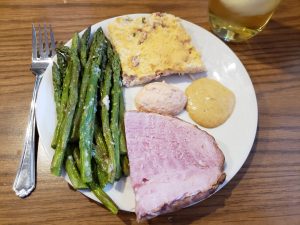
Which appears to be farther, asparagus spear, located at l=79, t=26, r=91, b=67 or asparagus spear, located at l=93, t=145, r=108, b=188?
asparagus spear, located at l=79, t=26, r=91, b=67

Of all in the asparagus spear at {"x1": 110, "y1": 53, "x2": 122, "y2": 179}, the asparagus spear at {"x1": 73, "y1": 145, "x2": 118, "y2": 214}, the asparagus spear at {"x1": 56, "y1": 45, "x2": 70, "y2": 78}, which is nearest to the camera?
the asparagus spear at {"x1": 73, "y1": 145, "x2": 118, "y2": 214}

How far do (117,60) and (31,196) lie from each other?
78 centimetres

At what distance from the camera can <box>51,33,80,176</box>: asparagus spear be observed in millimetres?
1458

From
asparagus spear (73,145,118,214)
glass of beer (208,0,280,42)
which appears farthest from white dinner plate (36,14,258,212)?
glass of beer (208,0,280,42)

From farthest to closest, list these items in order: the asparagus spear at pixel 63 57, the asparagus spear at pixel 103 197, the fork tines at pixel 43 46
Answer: the fork tines at pixel 43 46, the asparagus spear at pixel 63 57, the asparagus spear at pixel 103 197

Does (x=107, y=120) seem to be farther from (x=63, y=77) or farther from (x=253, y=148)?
(x=253, y=148)

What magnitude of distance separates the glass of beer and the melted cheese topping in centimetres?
24

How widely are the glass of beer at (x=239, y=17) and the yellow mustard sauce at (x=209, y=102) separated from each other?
401 mm

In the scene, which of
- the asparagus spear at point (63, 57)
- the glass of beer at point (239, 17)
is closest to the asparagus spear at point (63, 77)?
the asparagus spear at point (63, 57)

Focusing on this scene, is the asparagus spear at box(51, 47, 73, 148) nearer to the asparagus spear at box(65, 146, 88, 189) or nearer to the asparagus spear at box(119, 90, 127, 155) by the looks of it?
the asparagus spear at box(65, 146, 88, 189)

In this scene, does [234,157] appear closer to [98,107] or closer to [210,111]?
[210,111]

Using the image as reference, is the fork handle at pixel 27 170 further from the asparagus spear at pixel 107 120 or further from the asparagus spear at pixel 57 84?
the asparagus spear at pixel 107 120

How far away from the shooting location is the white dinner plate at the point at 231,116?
1.54 metres

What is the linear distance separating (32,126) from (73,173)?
38 cm
